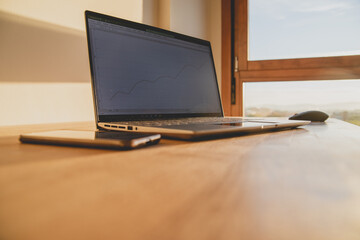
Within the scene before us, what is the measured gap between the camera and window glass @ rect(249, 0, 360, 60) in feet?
5.44

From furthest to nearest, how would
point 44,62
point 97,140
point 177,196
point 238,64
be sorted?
point 238,64, point 44,62, point 97,140, point 177,196

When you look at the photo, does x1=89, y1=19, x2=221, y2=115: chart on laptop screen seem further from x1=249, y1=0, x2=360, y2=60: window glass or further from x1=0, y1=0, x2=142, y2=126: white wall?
x1=249, y1=0, x2=360, y2=60: window glass

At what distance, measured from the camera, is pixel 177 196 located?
0.58ft

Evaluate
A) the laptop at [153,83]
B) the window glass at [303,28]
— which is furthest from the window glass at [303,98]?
the laptop at [153,83]

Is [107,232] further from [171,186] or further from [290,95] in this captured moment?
[290,95]

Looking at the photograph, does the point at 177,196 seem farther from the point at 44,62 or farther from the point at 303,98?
the point at 303,98

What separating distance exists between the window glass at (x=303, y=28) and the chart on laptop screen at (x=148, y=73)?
102 centimetres

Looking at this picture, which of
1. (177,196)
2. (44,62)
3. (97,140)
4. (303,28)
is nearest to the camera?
(177,196)

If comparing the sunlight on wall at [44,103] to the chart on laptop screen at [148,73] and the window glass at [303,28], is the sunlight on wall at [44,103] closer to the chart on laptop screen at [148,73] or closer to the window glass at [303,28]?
the chart on laptop screen at [148,73]

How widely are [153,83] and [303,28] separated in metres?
1.40

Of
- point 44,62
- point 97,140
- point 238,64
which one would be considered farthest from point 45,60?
point 238,64

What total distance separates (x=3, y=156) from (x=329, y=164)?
1.18 ft

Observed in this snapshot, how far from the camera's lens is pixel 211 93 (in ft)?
3.05

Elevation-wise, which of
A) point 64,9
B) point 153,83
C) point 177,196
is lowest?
point 177,196
